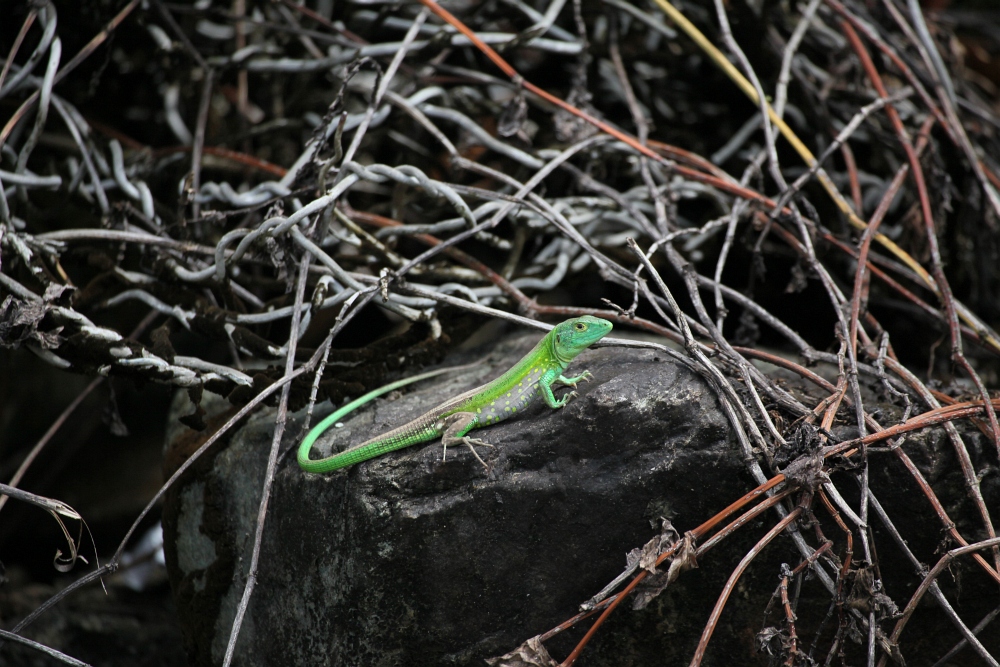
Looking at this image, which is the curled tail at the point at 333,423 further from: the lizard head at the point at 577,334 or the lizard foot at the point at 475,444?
the lizard head at the point at 577,334

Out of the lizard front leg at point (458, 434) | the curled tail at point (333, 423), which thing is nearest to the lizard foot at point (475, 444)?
the lizard front leg at point (458, 434)

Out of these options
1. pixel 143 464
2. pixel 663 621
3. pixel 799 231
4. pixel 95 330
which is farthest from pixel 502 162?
pixel 143 464

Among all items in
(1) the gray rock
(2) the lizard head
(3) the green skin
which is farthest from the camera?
(2) the lizard head

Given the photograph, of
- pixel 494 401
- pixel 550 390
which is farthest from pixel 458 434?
pixel 550 390

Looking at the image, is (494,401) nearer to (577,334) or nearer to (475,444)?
(475,444)

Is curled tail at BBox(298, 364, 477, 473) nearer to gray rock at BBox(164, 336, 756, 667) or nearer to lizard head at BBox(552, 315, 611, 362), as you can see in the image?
gray rock at BBox(164, 336, 756, 667)

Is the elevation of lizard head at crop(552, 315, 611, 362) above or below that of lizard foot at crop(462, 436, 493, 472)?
above

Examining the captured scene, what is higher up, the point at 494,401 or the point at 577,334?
the point at 577,334

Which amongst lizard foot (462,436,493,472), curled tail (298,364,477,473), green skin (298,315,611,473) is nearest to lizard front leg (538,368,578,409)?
green skin (298,315,611,473)

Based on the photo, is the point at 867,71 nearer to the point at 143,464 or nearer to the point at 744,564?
the point at 744,564
